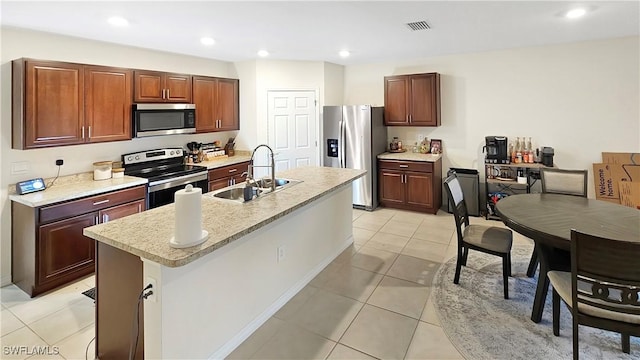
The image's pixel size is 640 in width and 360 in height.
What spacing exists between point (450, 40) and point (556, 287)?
3237mm

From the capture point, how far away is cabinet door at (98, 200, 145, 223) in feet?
11.0

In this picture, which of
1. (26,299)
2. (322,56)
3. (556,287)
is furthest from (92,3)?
(556,287)

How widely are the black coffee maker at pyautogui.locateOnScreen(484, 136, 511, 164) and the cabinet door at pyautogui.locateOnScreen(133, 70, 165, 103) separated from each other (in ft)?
15.4

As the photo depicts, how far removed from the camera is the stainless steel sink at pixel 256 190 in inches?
111

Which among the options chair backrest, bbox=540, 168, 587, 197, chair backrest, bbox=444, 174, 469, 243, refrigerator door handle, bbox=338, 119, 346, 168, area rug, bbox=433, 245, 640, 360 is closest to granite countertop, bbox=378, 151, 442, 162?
refrigerator door handle, bbox=338, 119, 346, 168

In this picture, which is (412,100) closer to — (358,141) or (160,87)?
(358,141)

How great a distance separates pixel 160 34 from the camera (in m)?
3.67

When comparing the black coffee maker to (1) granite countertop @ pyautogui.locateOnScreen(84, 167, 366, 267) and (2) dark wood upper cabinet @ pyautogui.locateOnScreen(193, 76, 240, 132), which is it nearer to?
(1) granite countertop @ pyautogui.locateOnScreen(84, 167, 366, 267)

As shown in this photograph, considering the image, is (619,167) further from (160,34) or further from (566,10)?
(160,34)

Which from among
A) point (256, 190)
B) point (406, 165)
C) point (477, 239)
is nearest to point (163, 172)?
point (256, 190)

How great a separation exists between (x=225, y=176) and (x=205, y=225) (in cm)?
295

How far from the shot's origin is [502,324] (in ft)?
8.16

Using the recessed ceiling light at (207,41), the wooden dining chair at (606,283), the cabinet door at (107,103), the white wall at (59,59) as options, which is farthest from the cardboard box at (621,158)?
the cabinet door at (107,103)

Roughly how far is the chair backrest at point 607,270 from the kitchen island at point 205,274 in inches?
70.6
